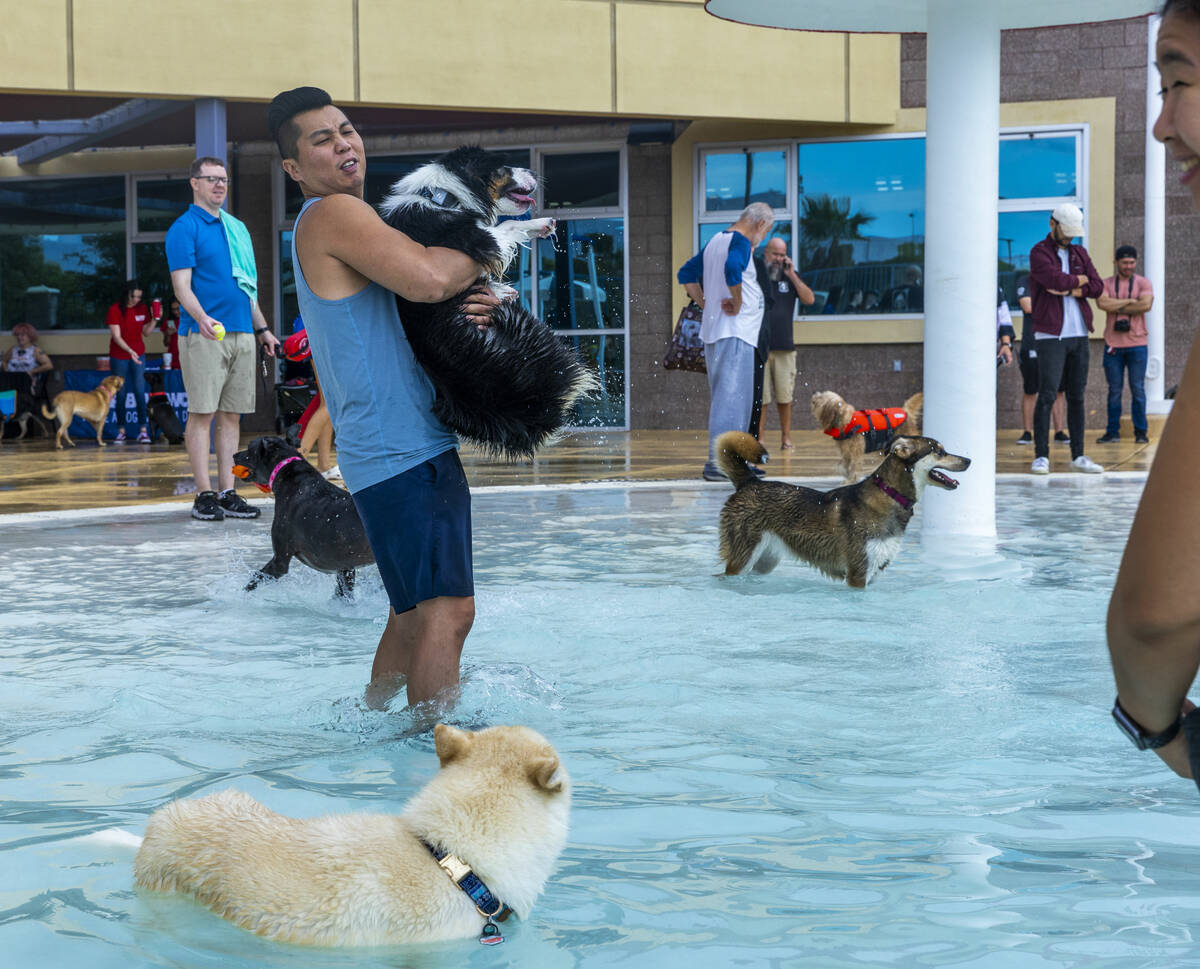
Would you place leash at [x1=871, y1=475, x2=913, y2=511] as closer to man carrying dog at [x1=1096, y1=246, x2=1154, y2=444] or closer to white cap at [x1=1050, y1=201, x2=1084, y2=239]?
white cap at [x1=1050, y1=201, x2=1084, y2=239]

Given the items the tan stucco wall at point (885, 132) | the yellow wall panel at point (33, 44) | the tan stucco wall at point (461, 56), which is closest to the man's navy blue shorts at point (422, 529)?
the tan stucco wall at point (461, 56)

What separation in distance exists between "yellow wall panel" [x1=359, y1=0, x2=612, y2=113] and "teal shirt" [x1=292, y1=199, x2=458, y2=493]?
525 inches

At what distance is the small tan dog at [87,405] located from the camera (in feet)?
56.6

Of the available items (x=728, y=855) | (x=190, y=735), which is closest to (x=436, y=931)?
(x=728, y=855)

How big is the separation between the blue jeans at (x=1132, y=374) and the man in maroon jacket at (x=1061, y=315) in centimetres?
330

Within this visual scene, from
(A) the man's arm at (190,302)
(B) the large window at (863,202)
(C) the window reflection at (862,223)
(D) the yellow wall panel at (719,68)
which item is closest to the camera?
(A) the man's arm at (190,302)

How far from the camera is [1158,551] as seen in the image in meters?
1.32

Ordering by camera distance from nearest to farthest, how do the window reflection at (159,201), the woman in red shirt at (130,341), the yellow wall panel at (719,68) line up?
the yellow wall panel at (719,68), the woman in red shirt at (130,341), the window reflection at (159,201)

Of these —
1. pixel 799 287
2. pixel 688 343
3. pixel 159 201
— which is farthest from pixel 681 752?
pixel 159 201

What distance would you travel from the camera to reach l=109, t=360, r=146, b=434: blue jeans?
1816cm

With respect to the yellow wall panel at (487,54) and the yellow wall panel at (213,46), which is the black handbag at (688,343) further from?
the yellow wall panel at (213,46)

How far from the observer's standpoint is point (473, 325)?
3592mm

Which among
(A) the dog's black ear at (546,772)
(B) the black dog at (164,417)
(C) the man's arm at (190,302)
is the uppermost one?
(C) the man's arm at (190,302)

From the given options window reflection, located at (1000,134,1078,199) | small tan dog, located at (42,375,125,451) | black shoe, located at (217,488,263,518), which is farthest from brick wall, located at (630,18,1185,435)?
black shoe, located at (217,488,263,518)
